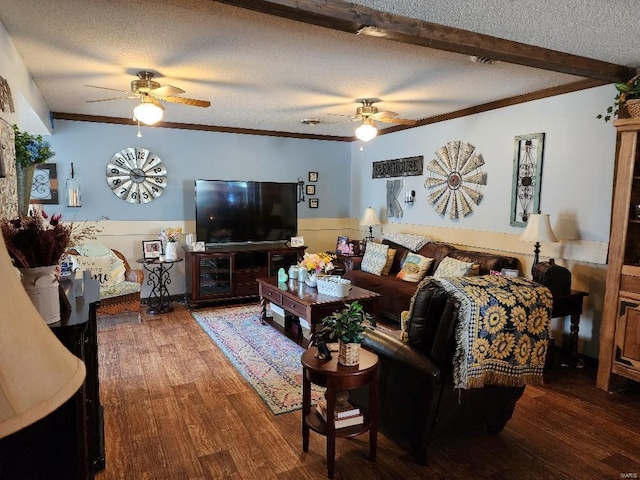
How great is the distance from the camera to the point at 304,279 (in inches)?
179

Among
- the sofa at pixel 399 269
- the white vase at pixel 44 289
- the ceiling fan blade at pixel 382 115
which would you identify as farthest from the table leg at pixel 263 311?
the white vase at pixel 44 289

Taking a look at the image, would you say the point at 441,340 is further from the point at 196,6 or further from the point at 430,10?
the point at 196,6

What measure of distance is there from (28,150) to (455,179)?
426 centimetres

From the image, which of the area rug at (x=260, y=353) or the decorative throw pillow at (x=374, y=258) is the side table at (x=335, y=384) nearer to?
the area rug at (x=260, y=353)

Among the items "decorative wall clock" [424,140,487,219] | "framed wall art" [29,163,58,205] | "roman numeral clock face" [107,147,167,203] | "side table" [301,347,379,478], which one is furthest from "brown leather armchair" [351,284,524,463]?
"framed wall art" [29,163,58,205]

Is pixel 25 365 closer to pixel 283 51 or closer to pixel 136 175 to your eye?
pixel 283 51

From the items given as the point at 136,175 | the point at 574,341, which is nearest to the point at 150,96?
the point at 136,175

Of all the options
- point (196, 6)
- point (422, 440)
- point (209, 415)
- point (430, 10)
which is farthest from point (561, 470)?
point (196, 6)

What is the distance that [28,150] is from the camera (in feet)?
8.05

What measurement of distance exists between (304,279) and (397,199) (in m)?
2.26

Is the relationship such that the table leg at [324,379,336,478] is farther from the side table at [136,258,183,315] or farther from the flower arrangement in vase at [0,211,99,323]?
the side table at [136,258,183,315]

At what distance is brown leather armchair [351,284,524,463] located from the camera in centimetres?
217

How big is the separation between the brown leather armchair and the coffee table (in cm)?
131

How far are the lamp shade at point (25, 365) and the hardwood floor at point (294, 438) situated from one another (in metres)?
2.00
